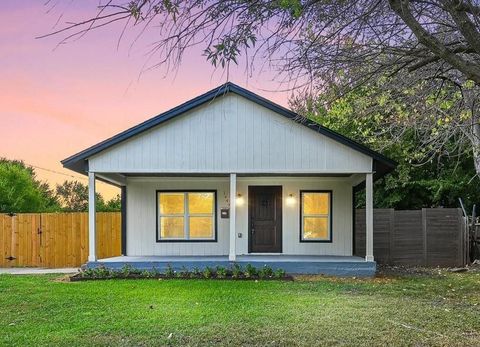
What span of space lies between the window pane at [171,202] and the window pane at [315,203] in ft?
12.0

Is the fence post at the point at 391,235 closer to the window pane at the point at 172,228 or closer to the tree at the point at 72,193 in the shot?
the window pane at the point at 172,228

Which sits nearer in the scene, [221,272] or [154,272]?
[221,272]

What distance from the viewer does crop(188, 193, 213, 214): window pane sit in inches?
630

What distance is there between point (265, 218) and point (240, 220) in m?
Answer: 0.74

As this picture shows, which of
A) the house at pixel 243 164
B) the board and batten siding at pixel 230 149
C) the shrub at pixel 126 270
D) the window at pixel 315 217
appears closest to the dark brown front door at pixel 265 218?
the house at pixel 243 164

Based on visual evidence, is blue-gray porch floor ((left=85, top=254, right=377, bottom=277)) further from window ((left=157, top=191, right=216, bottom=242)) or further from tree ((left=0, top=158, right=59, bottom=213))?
tree ((left=0, top=158, right=59, bottom=213))

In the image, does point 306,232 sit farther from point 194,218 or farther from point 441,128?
point 441,128

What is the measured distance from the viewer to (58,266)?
17172mm

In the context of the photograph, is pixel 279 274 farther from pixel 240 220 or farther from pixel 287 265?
pixel 240 220

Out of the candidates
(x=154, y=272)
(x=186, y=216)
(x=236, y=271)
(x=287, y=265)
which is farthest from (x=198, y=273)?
(x=186, y=216)

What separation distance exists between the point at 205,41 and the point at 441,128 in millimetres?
7561

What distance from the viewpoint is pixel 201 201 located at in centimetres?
1608

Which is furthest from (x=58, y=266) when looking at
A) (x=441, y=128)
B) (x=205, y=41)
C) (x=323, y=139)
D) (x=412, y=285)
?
(x=205, y=41)

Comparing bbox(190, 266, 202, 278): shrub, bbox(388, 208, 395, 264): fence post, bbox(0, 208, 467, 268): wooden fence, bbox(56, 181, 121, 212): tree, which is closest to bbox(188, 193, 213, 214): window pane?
bbox(190, 266, 202, 278): shrub
